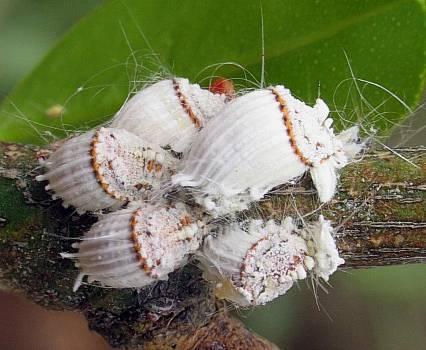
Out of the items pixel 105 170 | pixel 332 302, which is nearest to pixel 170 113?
pixel 105 170

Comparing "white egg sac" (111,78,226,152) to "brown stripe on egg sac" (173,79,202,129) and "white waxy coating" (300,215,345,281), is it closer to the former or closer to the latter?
"brown stripe on egg sac" (173,79,202,129)

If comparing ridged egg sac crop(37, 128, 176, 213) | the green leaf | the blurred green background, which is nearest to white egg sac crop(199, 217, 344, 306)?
ridged egg sac crop(37, 128, 176, 213)

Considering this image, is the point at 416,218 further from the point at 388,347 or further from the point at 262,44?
the point at 388,347

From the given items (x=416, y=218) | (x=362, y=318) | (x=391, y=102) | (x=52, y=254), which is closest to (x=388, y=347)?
(x=362, y=318)

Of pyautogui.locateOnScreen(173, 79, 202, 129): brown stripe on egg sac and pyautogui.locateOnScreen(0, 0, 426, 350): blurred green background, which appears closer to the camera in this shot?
pyautogui.locateOnScreen(173, 79, 202, 129): brown stripe on egg sac

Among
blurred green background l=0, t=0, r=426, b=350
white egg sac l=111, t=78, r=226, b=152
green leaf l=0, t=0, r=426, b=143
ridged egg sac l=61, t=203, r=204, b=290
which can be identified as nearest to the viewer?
ridged egg sac l=61, t=203, r=204, b=290

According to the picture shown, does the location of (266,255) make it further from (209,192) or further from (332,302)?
(332,302)

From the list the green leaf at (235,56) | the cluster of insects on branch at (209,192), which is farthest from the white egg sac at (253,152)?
the green leaf at (235,56)

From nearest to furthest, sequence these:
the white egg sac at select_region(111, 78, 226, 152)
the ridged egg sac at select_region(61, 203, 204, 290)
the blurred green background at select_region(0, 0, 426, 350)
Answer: the ridged egg sac at select_region(61, 203, 204, 290), the white egg sac at select_region(111, 78, 226, 152), the blurred green background at select_region(0, 0, 426, 350)
